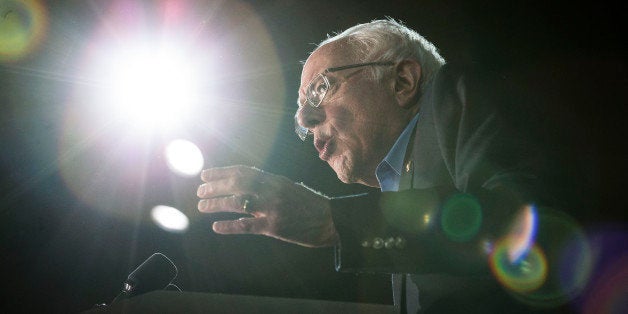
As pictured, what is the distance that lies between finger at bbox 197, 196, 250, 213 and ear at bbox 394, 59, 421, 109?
1.21m

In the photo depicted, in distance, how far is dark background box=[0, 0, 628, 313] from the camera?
289 cm

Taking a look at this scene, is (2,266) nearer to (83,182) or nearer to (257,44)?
(83,182)

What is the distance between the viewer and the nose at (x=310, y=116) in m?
2.16

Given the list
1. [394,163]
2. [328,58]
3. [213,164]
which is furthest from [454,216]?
[213,164]

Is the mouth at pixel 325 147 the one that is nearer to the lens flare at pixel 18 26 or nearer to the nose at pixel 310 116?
the nose at pixel 310 116

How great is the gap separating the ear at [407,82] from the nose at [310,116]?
453mm

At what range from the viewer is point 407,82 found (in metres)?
1.99

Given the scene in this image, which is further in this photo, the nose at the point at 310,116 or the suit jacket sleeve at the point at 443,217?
the nose at the point at 310,116

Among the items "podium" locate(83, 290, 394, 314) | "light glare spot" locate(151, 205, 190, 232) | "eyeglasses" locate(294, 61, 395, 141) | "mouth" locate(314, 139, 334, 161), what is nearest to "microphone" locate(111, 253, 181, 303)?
"podium" locate(83, 290, 394, 314)

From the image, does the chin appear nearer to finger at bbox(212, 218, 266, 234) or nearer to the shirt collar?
the shirt collar

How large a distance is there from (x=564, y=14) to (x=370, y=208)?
323cm

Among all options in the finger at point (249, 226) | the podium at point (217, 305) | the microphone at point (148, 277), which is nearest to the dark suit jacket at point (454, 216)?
the finger at point (249, 226)

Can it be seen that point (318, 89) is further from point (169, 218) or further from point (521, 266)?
point (169, 218)

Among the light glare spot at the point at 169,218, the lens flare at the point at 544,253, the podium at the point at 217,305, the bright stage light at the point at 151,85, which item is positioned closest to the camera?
the lens flare at the point at 544,253
